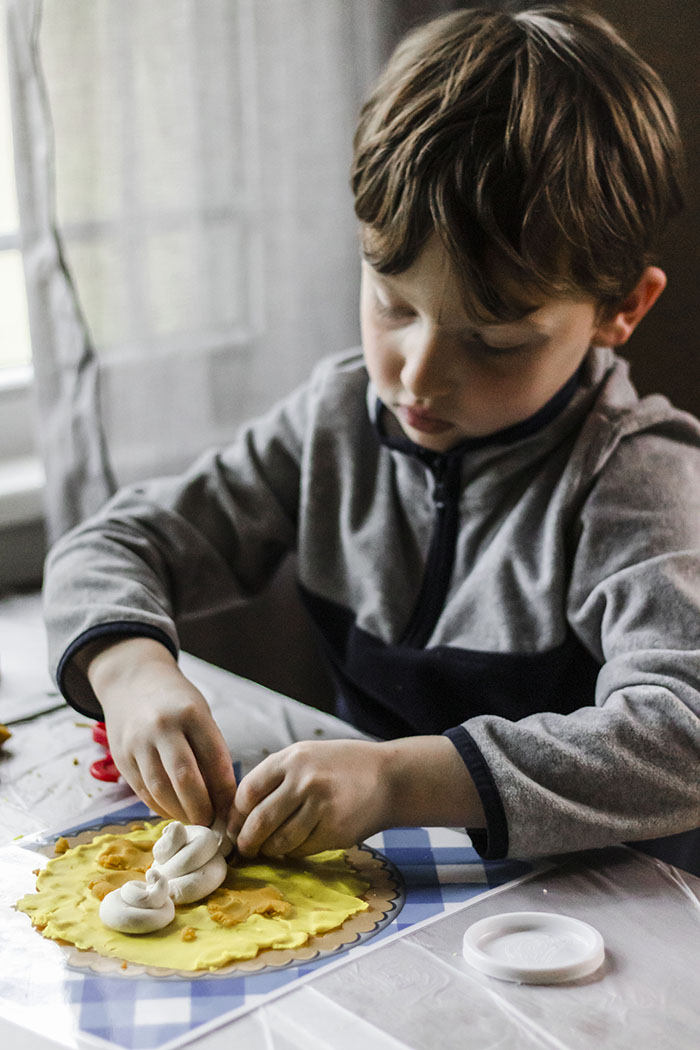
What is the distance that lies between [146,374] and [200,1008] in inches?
31.9

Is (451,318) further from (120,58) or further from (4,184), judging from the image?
(4,184)

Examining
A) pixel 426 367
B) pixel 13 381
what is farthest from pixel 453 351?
pixel 13 381

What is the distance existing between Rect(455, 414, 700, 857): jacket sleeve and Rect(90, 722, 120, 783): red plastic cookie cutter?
0.25 meters

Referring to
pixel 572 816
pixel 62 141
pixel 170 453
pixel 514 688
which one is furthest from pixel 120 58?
pixel 572 816

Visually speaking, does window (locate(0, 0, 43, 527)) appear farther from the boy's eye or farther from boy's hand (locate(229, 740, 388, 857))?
boy's hand (locate(229, 740, 388, 857))

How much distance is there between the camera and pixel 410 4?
133cm

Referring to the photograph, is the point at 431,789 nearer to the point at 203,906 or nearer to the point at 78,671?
the point at 203,906

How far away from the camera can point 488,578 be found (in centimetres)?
89


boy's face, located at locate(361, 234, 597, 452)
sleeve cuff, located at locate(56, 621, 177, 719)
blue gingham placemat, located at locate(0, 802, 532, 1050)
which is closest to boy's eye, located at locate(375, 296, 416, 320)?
boy's face, located at locate(361, 234, 597, 452)

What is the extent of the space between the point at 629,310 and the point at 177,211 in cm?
55

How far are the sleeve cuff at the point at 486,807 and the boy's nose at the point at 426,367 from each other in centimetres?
25

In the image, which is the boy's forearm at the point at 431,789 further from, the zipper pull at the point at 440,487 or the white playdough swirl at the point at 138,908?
the zipper pull at the point at 440,487

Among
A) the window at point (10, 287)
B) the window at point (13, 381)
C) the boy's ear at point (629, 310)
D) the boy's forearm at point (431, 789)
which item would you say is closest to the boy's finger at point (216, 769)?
the boy's forearm at point (431, 789)

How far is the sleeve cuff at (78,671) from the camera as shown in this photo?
0.82 m
